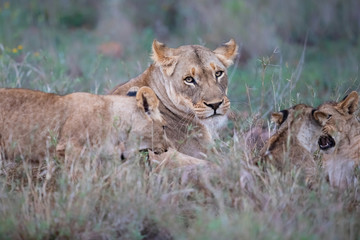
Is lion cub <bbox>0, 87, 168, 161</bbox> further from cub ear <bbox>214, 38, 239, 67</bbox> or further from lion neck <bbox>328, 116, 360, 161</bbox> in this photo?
lion neck <bbox>328, 116, 360, 161</bbox>

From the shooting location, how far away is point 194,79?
6.11 metres

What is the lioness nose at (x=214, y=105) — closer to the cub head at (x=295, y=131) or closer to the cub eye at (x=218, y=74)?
the cub eye at (x=218, y=74)

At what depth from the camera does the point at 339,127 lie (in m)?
5.77

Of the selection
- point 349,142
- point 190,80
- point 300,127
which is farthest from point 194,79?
point 349,142

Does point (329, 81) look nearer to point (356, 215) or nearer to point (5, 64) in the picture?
point (5, 64)

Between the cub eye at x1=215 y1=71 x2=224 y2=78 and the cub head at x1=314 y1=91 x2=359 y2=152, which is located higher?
the cub eye at x1=215 y1=71 x2=224 y2=78

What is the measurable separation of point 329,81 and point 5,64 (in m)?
4.97

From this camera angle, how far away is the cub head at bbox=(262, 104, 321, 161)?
207 inches

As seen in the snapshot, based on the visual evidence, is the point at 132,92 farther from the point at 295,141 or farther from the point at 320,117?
the point at 320,117

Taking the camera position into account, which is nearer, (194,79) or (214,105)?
(214,105)

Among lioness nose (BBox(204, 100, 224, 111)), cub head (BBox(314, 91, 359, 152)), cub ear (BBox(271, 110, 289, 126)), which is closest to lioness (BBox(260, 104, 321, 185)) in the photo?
cub ear (BBox(271, 110, 289, 126))

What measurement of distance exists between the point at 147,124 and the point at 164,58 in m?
1.12

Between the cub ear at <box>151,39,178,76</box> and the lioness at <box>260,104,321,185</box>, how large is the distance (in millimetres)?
1195

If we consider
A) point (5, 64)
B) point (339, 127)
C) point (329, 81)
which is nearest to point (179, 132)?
point (339, 127)
